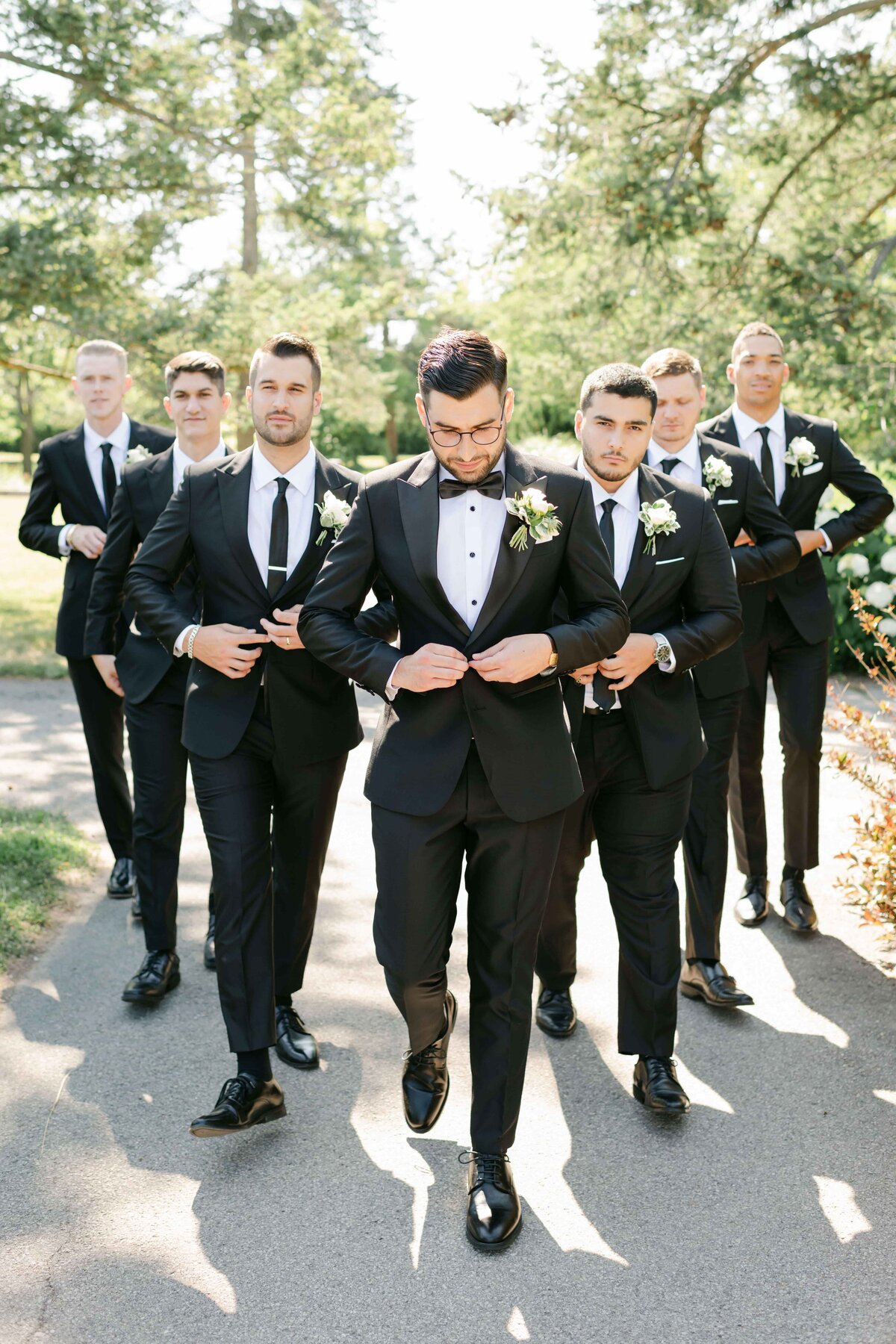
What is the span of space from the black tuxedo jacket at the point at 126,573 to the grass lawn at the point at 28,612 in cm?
561

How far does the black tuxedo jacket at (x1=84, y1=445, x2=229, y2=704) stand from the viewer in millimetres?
5363

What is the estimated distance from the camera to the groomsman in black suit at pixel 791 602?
19.6 feet

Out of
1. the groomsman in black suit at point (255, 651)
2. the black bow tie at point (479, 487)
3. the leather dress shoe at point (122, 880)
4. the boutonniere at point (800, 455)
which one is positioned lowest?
the leather dress shoe at point (122, 880)

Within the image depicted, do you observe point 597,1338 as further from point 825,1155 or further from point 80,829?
point 80,829

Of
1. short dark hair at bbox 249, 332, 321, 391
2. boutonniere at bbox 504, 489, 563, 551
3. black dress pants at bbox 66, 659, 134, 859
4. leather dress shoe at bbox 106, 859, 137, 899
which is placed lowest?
leather dress shoe at bbox 106, 859, 137, 899

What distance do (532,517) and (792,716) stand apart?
10.2ft

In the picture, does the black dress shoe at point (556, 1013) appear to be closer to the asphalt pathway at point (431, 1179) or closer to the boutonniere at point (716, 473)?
the asphalt pathway at point (431, 1179)

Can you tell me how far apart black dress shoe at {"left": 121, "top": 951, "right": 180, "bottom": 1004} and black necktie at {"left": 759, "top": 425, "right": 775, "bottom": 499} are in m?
3.60

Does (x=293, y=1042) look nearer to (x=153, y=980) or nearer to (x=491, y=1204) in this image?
(x=153, y=980)

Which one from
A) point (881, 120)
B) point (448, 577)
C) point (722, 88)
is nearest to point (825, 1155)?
point (448, 577)

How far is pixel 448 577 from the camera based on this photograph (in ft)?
11.8

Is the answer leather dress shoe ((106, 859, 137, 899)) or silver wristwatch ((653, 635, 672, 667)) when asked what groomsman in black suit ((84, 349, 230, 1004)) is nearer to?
leather dress shoe ((106, 859, 137, 899))

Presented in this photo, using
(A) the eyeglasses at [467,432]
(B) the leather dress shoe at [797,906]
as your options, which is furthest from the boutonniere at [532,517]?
(B) the leather dress shoe at [797,906]

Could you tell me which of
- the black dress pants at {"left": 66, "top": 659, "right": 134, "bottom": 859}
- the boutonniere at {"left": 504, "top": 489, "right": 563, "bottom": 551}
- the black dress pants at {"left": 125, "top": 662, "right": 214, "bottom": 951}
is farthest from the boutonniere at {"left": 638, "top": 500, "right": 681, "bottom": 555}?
the black dress pants at {"left": 66, "top": 659, "right": 134, "bottom": 859}
